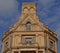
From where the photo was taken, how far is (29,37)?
6644 centimetres

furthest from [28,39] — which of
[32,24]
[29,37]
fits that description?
[32,24]

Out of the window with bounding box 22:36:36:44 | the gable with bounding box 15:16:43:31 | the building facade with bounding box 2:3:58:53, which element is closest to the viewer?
the building facade with bounding box 2:3:58:53

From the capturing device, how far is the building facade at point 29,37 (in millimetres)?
64562

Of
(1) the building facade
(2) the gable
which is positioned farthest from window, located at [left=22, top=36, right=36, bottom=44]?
(2) the gable

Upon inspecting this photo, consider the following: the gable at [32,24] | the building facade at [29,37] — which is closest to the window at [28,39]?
the building facade at [29,37]

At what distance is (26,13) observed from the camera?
6969 cm

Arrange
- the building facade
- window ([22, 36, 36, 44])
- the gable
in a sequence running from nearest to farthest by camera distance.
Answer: the building facade < window ([22, 36, 36, 44]) < the gable

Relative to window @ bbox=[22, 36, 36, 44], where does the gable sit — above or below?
above

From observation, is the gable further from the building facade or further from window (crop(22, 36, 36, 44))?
window (crop(22, 36, 36, 44))

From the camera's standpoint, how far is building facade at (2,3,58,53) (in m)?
64.6

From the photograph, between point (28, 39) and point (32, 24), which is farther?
point (32, 24)

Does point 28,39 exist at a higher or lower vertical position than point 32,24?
lower

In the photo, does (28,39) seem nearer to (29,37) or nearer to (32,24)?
(29,37)

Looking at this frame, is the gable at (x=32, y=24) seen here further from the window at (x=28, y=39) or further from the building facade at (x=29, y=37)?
the window at (x=28, y=39)
